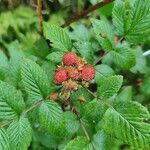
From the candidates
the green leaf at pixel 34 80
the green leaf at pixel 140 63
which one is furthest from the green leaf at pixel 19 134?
the green leaf at pixel 140 63

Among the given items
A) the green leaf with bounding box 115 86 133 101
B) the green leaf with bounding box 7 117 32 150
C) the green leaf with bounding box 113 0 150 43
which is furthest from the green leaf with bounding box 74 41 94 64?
the green leaf with bounding box 115 86 133 101

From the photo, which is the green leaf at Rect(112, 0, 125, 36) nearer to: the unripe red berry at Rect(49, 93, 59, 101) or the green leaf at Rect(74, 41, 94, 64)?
the green leaf at Rect(74, 41, 94, 64)

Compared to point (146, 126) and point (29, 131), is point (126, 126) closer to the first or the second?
point (146, 126)

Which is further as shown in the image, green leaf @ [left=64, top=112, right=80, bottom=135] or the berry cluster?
green leaf @ [left=64, top=112, right=80, bottom=135]

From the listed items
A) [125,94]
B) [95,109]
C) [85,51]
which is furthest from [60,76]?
[125,94]

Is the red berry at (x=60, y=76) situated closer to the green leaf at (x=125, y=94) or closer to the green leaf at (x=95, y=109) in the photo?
the green leaf at (x=95, y=109)
